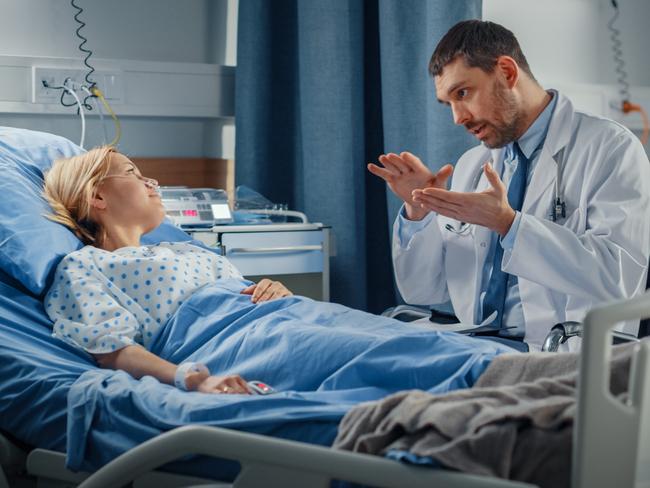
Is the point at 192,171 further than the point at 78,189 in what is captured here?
Yes

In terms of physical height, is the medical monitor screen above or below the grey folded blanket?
above

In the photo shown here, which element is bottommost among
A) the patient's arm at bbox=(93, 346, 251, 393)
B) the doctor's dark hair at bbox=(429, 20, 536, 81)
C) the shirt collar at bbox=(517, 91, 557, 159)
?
the patient's arm at bbox=(93, 346, 251, 393)

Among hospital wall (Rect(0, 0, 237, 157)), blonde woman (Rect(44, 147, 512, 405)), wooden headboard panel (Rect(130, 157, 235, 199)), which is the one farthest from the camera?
wooden headboard panel (Rect(130, 157, 235, 199))

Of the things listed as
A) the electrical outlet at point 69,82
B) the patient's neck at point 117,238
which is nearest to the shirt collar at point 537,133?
the patient's neck at point 117,238

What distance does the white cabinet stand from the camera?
125 inches

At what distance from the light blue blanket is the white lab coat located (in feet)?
1.66

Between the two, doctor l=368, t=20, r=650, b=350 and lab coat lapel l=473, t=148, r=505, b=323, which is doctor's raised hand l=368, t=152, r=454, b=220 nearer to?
doctor l=368, t=20, r=650, b=350

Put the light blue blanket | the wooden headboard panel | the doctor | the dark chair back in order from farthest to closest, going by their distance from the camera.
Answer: the wooden headboard panel < the doctor < the dark chair back < the light blue blanket

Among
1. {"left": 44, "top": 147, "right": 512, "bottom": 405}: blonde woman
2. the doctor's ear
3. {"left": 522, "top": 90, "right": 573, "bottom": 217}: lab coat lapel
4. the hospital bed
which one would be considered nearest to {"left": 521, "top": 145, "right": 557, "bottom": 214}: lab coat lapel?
{"left": 522, "top": 90, "right": 573, "bottom": 217}: lab coat lapel

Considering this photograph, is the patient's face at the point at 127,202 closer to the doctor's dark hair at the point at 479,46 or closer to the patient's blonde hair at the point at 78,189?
the patient's blonde hair at the point at 78,189

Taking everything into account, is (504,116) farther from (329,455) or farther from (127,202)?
(329,455)

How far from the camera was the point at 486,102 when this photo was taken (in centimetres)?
262

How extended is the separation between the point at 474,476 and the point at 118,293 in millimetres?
1161

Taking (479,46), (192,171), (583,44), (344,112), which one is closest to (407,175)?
(479,46)
